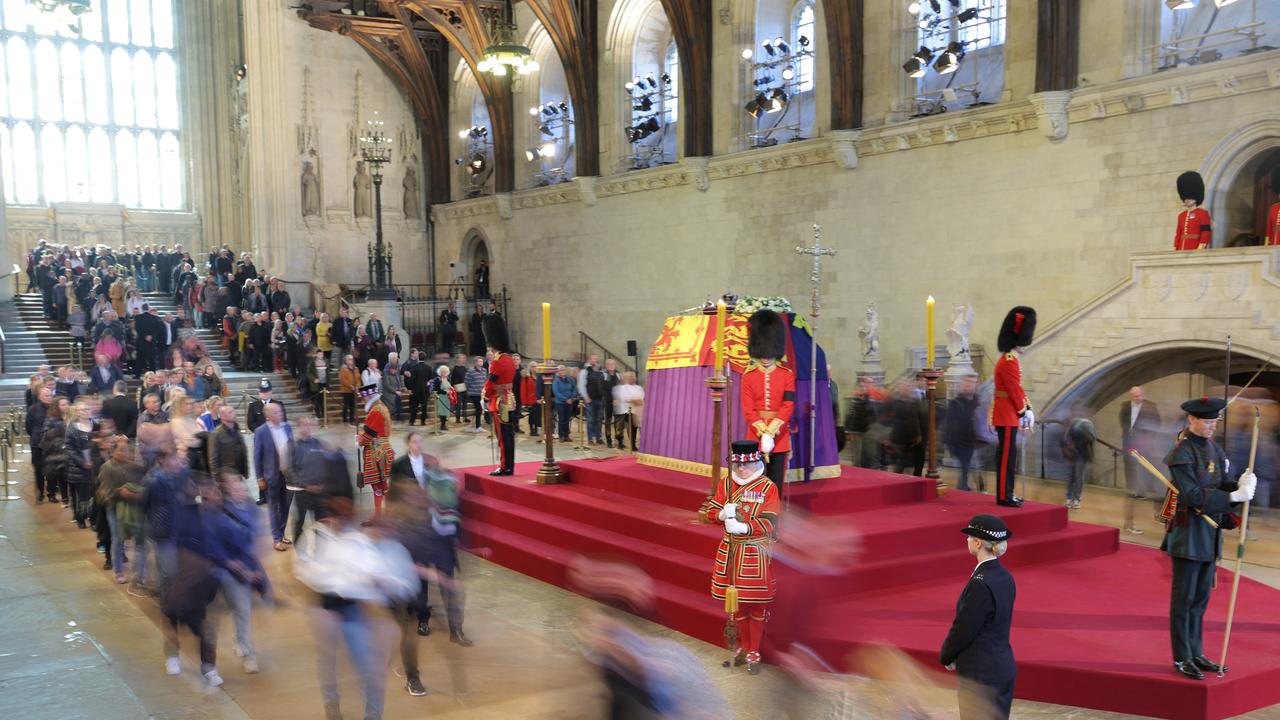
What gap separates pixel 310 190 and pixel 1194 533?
25626 mm

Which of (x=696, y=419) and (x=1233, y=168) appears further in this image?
(x=1233, y=168)

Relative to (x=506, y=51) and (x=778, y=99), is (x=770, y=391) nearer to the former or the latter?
(x=506, y=51)

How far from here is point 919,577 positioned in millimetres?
7891

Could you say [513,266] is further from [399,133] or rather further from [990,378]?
[990,378]

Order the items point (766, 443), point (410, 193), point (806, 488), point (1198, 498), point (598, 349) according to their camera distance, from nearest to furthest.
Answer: point (1198, 498), point (766, 443), point (806, 488), point (598, 349), point (410, 193)

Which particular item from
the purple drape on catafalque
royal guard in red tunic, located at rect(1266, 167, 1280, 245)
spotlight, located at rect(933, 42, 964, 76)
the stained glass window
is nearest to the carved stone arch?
royal guard in red tunic, located at rect(1266, 167, 1280, 245)

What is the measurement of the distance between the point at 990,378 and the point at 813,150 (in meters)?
5.48

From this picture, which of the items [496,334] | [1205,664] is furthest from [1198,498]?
[496,334]

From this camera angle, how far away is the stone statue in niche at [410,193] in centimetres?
2958

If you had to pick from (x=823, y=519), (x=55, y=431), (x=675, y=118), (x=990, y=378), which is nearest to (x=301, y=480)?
(x=823, y=519)

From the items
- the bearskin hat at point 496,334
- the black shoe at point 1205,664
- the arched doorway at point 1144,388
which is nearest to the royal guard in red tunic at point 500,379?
the bearskin hat at point 496,334

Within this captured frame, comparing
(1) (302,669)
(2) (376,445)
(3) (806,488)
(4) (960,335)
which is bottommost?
(1) (302,669)

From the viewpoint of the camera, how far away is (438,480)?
22.8 ft

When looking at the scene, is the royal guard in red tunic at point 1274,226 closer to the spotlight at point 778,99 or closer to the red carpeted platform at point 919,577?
the red carpeted platform at point 919,577
